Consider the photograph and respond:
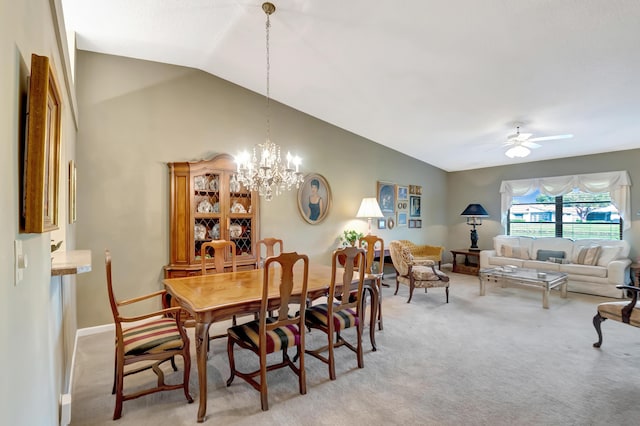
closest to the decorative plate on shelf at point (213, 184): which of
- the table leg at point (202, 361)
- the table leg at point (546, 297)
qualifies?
the table leg at point (202, 361)

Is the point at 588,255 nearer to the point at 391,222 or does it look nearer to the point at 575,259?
the point at 575,259

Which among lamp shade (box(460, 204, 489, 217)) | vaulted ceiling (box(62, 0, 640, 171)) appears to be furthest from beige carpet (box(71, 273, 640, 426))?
lamp shade (box(460, 204, 489, 217))

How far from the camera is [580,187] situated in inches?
234

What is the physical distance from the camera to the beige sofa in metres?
5.04

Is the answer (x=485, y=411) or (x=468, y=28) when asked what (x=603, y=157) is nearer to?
(x=468, y=28)

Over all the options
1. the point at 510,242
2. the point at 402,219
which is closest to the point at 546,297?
the point at 510,242

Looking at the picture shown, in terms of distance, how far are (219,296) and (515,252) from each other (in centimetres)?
600

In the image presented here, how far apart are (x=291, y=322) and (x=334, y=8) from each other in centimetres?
264

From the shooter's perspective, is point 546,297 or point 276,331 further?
point 546,297

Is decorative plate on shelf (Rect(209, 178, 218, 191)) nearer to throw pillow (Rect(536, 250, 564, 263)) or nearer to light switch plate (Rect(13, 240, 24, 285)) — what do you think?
light switch plate (Rect(13, 240, 24, 285))

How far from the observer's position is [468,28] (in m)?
2.77

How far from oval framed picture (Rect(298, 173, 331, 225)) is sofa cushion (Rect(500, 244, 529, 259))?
3.73 metres

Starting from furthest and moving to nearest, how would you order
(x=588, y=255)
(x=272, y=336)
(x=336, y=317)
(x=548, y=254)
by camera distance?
(x=548, y=254)
(x=588, y=255)
(x=336, y=317)
(x=272, y=336)

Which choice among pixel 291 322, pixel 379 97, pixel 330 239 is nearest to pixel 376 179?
pixel 330 239
